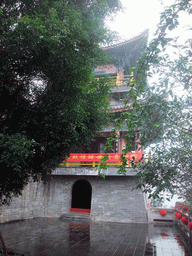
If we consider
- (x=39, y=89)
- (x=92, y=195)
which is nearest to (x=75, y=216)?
(x=92, y=195)

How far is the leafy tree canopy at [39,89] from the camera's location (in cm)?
404

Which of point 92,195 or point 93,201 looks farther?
point 92,195

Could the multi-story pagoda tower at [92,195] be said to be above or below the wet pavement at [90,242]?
above

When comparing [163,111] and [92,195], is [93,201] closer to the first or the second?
[92,195]

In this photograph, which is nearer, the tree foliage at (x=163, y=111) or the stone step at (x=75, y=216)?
the tree foliage at (x=163, y=111)

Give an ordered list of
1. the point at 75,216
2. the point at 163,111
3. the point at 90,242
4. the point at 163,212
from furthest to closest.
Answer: the point at 75,216
the point at 163,212
the point at 90,242
the point at 163,111

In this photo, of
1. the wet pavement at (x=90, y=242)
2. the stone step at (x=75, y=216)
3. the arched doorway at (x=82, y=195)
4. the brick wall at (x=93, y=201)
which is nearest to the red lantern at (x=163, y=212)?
the brick wall at (x=93, y=201)

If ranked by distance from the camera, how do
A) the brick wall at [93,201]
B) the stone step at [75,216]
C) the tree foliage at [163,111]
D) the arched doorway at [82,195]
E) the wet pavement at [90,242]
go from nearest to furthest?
the tree foliage at [163,111] → the wet pavement at [90,242] → the brick wall at [93,201] → the stone step at [75,216] → the arched doorway at [82,195]

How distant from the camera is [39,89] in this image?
499 cm

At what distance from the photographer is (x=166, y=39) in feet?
9.52

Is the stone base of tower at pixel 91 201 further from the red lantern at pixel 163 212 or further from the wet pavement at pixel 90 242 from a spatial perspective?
the wet pavement at pixel 90 242

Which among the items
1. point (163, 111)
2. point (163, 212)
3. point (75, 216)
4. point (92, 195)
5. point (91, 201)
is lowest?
point (75, 216)

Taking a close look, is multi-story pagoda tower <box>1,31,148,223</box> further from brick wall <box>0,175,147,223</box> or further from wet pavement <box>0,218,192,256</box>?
wet pavement <box>0,218,192,256</box>

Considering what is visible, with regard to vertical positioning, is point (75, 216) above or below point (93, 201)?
below
